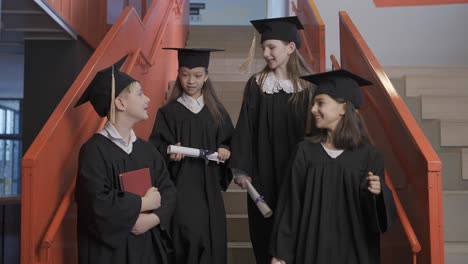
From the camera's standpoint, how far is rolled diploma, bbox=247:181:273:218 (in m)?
3.53

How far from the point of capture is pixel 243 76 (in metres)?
7.80

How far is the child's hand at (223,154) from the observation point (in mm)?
3936

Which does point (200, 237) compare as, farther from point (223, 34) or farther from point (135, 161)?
point (223, 34)

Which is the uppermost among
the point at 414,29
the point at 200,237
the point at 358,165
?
the point at 414,29

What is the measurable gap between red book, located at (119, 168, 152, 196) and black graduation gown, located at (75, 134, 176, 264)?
5 centimetres

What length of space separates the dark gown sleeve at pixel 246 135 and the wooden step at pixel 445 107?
2.07 meters

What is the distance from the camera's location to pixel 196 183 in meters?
3.99

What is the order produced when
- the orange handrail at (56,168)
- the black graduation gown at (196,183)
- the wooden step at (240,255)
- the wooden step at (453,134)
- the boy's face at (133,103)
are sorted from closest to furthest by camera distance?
the orange handrail at (56,168) → the boy's face at (133,103) → the black graduation gown at (196,183) → the wooden step at (240,255) → the wooden step at (453,134)

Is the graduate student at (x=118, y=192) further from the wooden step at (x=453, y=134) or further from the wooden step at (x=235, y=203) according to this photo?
the wooden step at (x=453, y=134)

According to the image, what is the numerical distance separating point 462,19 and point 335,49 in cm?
161

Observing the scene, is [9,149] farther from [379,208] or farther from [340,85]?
[379,208]

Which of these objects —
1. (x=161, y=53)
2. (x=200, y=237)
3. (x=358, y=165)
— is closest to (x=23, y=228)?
(x=200, y=237)

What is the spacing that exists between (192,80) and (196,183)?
0.67m

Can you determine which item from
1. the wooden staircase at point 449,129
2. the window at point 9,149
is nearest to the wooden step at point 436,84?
the wooden staircase at point 449,129
